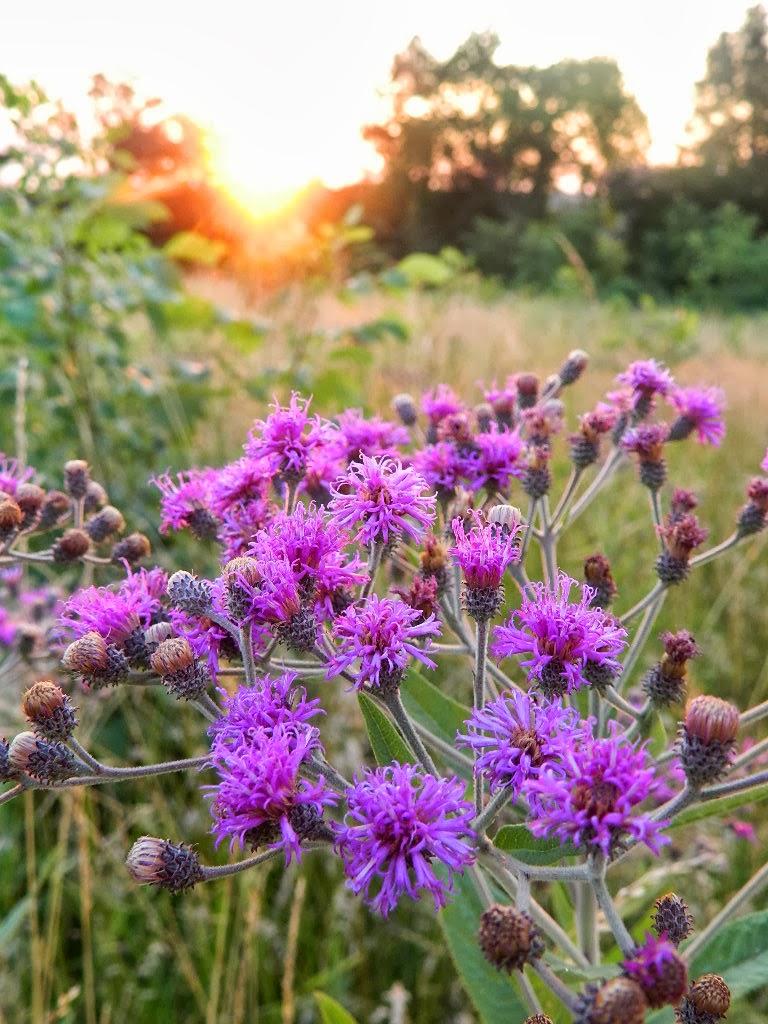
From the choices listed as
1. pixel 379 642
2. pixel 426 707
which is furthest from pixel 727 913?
pixel 379 642

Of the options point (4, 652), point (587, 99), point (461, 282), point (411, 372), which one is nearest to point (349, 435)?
point (4, 652)

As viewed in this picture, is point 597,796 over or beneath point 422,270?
beneath

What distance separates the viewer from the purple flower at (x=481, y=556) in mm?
1288

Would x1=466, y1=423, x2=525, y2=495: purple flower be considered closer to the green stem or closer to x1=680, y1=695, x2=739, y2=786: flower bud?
x1=680, y1=695, x2=739, y2=786: flower bud

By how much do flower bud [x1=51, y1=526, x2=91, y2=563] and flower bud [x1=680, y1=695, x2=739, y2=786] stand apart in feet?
4.09

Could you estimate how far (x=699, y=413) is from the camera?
6.68 ft

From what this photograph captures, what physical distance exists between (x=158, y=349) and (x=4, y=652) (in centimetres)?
194

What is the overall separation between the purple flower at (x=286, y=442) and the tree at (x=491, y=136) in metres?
33.4

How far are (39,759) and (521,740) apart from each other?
74 cm

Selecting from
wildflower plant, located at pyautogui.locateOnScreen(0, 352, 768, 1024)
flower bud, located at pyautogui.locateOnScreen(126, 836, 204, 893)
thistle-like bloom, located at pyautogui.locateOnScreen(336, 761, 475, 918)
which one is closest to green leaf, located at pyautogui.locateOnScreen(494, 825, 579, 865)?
wildflower plant, located at pyautogui.locateOnScreen(0, 352, 768, 1024)

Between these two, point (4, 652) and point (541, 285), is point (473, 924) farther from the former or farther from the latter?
point (541, 285)

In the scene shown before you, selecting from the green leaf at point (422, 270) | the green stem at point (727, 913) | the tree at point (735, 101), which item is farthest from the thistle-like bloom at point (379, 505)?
the tree at point (735, 101)

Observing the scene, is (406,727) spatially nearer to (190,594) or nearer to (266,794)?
(266,794)

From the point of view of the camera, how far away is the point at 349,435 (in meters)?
1.74
